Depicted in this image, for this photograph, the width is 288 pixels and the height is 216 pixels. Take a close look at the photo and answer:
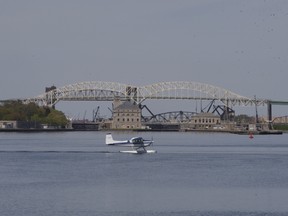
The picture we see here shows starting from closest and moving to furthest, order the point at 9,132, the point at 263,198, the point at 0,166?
the point at 263,198
the point at 0,166
the point at 9,132

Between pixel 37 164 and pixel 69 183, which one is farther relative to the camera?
pixel 37 164

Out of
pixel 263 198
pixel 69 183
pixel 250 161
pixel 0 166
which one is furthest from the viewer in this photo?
pixel 250 161

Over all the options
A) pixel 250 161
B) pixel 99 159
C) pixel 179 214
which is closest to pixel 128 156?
pixel 99 159

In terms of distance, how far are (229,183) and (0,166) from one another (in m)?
18.4

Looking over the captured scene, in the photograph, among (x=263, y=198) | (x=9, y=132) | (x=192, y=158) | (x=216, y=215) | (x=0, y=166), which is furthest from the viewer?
(x=9, y=132)

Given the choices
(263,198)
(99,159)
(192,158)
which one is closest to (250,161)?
(192,158)

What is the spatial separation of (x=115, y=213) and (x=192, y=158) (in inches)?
1450

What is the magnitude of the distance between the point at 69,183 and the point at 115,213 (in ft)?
37.3

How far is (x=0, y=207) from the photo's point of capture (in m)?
36.1

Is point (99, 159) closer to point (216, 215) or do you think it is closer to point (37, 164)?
point (37, 164)

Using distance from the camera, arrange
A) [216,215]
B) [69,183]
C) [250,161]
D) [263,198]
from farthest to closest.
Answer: [250,161] < [69,183] < [263,198] < [216,215]

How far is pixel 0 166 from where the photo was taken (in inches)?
2319

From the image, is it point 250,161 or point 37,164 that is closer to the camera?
point 37,164

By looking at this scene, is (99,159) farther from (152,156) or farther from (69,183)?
(69,183)
